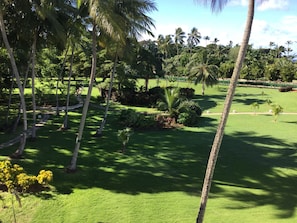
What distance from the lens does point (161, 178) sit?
43.9ft

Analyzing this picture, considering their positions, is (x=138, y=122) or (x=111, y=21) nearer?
(x=111, y=21)

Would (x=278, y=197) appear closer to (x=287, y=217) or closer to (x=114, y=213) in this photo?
(x=287, y=217)

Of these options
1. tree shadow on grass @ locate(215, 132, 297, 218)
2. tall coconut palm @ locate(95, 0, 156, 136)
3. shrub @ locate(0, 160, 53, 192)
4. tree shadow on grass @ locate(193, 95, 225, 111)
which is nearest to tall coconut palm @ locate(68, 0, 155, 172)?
tall coconut palm @ locate(95, 0, 156, 136)

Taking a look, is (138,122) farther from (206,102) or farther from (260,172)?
(206,102)

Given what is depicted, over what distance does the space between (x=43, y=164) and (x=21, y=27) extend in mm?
6754

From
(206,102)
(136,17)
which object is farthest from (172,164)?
(206,102)

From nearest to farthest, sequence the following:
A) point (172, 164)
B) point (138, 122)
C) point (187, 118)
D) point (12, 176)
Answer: point (12, 176) < point (172, 164) < point (138, 122) < point (187, 118)

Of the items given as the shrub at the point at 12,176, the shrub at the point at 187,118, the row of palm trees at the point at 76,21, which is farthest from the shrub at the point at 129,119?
the shrub at the point at 12,176

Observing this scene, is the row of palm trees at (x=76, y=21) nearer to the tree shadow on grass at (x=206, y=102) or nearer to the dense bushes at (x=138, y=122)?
the dense bushes at (x=138, y=122)

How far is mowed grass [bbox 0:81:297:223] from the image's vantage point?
1037 cm

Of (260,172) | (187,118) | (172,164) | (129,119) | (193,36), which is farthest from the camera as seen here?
(193,36)

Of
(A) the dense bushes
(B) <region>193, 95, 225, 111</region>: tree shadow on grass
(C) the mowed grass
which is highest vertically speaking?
(B) <region>193, 95, 225, 111</region>: tree shadow on grass

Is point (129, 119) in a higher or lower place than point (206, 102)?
lower

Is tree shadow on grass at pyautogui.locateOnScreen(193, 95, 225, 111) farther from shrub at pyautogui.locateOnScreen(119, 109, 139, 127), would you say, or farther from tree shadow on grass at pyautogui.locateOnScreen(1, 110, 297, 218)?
tree shadow on grass at pyautogui.locateOnScreen(1, 110, 297, 218)
